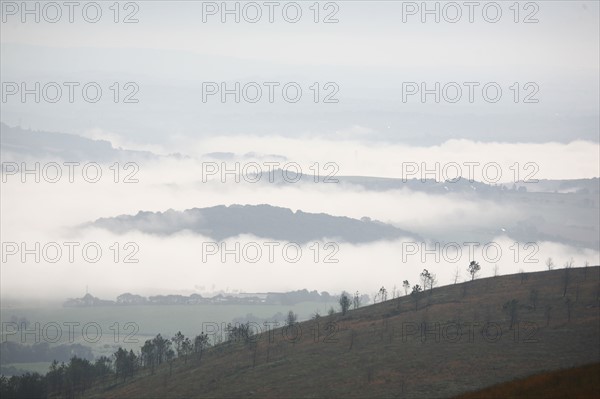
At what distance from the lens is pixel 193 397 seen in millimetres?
198500

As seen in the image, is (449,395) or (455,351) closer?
(449,395)

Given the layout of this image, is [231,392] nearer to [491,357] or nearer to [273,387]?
[273,387]

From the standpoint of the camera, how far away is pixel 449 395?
16212 centimetres

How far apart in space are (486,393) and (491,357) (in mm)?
56014

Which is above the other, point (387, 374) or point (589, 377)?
point (589, 377)

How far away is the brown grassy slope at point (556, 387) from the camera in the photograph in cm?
11769

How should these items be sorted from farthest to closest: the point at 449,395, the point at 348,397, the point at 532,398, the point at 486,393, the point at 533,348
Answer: the point at 533,348
the point at 348,397
the point at 449,395
the point at 486,393
the point at 532,398

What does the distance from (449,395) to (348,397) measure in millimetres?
22428

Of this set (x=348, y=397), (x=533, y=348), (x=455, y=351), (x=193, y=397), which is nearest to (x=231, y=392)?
(x=193, y=397)

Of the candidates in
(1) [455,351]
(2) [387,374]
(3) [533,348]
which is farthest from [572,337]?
(2) [387,374]

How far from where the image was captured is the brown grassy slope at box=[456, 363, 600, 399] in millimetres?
117688

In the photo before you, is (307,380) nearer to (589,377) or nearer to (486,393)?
(486,393)

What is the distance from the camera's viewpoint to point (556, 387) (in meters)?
122

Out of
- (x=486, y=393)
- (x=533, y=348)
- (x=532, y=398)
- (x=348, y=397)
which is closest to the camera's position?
(x=532, y=398)
